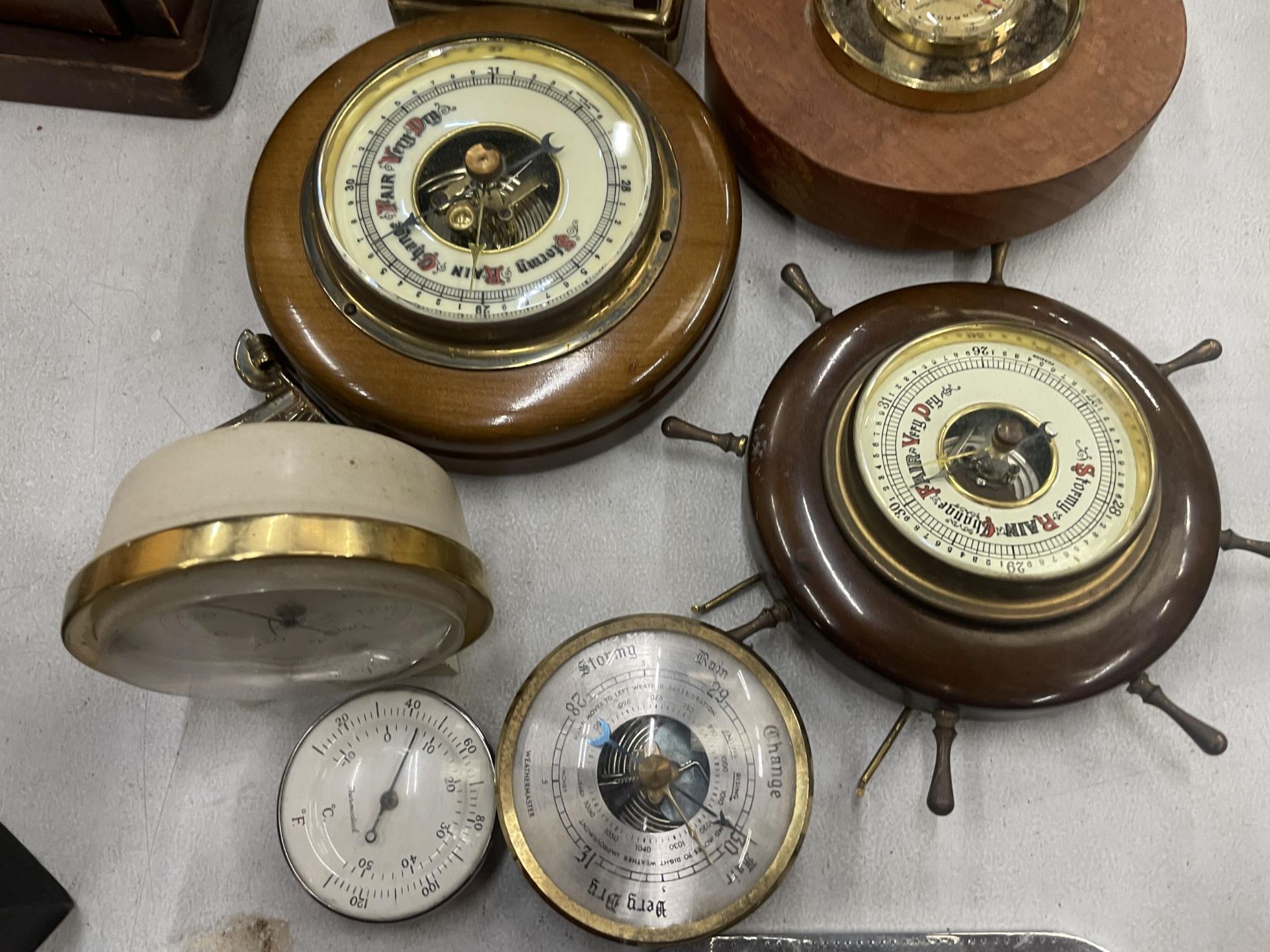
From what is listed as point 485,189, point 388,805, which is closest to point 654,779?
point 388,805

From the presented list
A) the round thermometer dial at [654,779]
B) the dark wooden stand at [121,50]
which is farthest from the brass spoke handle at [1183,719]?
the dark wooden stand at [121,50]

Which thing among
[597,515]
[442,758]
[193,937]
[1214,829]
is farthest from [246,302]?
[1214,829]

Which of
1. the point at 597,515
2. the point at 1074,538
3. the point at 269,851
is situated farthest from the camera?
the point at 597,515

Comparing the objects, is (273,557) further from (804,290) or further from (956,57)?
(956,57)

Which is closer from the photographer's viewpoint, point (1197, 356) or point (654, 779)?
point (654, 779)

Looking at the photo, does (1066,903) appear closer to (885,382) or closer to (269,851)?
(885,382)

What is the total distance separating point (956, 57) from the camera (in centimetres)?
124

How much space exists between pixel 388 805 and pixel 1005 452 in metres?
0.75

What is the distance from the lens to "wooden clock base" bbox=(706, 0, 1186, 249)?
47.6 inches

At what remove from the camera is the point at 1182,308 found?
1351 millimetres

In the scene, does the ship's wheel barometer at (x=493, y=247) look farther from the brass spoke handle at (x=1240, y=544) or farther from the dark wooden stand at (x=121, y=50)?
the brass spoke handle at (x=1240, y=544)

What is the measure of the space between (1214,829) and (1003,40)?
97cm

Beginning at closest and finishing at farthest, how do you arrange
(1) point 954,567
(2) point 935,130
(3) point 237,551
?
(3) point 237,551
(1) point 954,567
(2) point 935,130

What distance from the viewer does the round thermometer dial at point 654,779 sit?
999 mm
